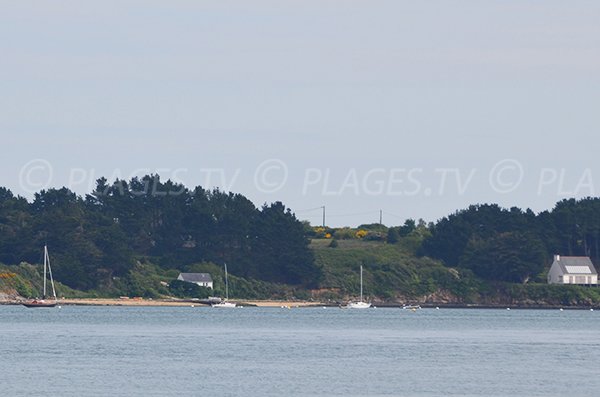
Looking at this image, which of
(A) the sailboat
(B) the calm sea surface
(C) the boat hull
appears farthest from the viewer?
(A) the sailboat

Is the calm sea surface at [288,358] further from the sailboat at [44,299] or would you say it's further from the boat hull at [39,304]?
the sailboat at [44,299]

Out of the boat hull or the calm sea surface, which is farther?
the boat hull

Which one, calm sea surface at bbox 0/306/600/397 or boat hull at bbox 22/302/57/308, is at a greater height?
boat hull at bbox 22/302/57/308

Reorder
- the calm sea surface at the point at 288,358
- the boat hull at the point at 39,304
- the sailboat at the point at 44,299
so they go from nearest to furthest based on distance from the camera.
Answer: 1. the calm sea surface at the point at 288,358
2. the boat hull at the point at 39,304
3. the sailboat at the point at 44,299

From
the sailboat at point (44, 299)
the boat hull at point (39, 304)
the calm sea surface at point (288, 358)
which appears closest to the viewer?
the calm sea surface at point (288, 358)

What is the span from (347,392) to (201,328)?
68.4 m

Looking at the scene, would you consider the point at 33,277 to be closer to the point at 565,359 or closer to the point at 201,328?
the point at 201,328

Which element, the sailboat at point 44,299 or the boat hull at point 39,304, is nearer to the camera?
the boat hull at point 39,304

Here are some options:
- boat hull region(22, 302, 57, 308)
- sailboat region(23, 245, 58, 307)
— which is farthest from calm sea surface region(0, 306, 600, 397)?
sailboat region(23, 245, 58, 307)

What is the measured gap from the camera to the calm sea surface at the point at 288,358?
236 ft

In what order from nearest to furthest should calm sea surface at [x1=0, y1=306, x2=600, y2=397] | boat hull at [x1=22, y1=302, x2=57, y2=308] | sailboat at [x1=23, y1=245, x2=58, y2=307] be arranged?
calm sea surface at [x1=0, y1=306, x2=600, y2=397] → boat hull at [x1=22, y1=302, x2=57, y2=308] → sailboat at [x1=23, y1=245, x2=58, y2=307]

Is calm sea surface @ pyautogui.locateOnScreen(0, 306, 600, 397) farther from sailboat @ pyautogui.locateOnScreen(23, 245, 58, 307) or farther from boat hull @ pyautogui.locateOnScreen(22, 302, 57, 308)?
sailboat @ pyautogui.locateOnScreen(23, 245, 58, 307)

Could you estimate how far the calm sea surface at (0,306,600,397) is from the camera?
7194 cm

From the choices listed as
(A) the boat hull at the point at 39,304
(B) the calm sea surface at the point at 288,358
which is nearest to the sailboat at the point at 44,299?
(A) the boat hull at the point at 39,304
